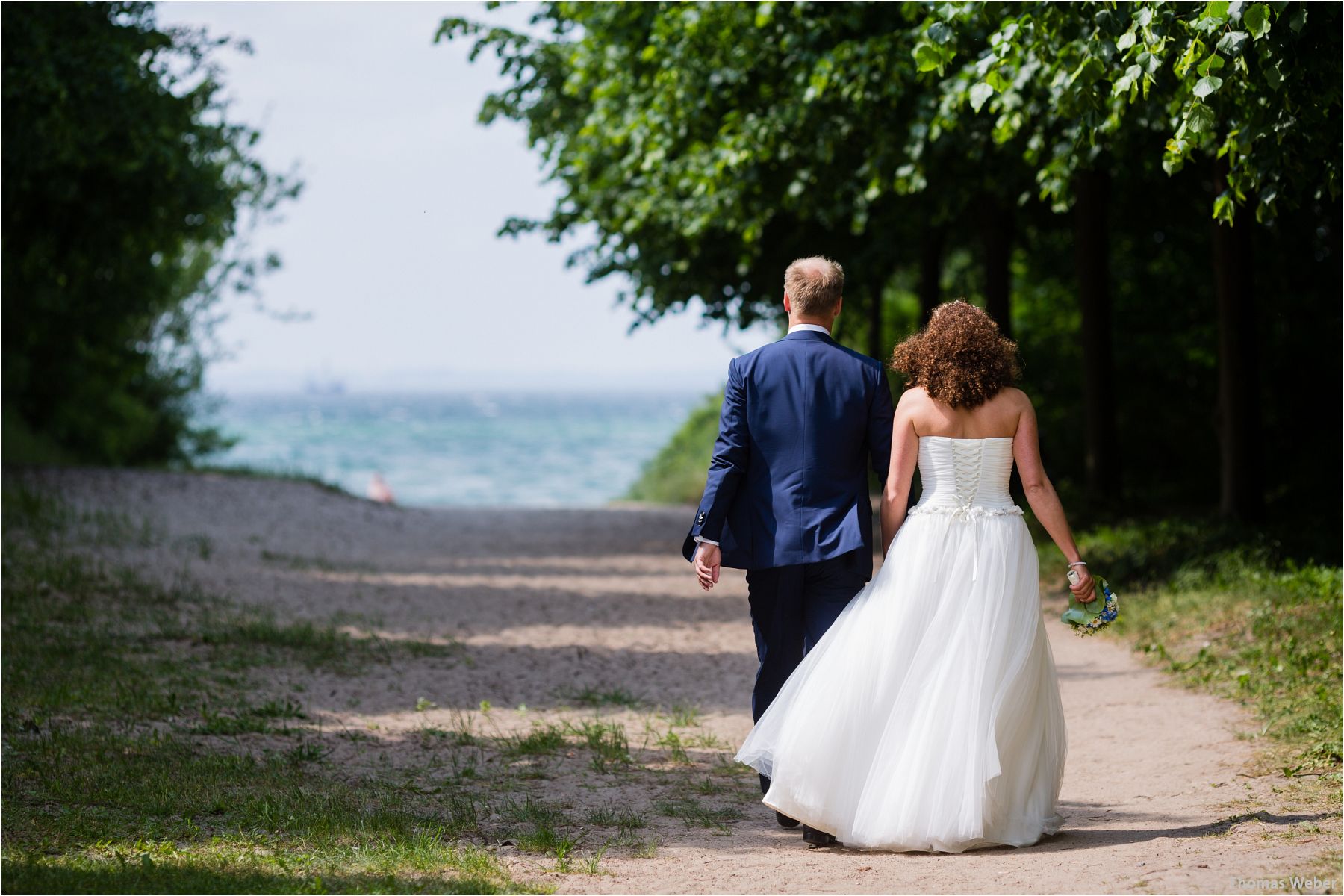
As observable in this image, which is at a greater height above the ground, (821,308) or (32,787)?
(821,308)

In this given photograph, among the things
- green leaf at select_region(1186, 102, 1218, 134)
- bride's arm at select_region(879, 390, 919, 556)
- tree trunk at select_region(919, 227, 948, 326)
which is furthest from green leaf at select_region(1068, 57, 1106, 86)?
tree trunk at select_region(919, 227, 948, 326)

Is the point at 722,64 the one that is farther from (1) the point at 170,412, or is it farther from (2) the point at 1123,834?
(1) the point at 170,412

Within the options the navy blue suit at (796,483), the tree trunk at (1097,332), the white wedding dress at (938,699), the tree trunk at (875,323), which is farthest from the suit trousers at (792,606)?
the tree trunk at (875,323)

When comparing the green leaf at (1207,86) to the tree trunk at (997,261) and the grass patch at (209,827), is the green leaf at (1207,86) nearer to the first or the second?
the grass patch at (209,827)

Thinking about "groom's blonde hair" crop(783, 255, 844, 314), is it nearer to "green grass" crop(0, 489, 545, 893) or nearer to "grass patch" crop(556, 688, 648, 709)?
"green grass" crop(0, 489, 545, 893)

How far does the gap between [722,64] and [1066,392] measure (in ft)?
36.1

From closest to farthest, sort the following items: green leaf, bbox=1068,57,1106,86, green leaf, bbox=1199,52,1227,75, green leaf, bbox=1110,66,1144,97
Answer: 1. green leaf, bbox=1199,52,1227,75
2. green leaf, bbox=1110,66,1144,97
3. green leaf, bbox=1068,57,1106,86

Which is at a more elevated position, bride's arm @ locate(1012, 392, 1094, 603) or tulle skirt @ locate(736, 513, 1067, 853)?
bride's arm @ locate(1012, 392, 1094, 603)

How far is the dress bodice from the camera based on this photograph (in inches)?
205

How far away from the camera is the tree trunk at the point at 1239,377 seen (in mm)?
13398

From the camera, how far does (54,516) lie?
15430 millimetres

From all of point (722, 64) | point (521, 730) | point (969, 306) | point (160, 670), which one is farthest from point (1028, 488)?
point (722, 64)

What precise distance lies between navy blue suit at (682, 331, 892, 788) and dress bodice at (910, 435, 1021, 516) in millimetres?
226

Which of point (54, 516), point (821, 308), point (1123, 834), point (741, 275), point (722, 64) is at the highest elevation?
point (722, 64)
